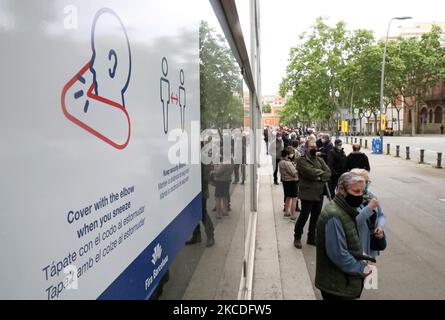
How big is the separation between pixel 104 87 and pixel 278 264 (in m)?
5.45

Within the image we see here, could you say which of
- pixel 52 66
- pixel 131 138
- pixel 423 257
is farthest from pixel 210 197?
pixel 423 257

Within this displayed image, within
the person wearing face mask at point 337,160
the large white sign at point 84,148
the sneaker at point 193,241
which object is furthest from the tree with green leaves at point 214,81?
the person wearing face mask at point 337,160

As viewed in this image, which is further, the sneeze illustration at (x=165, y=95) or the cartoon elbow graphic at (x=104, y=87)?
the sneeze illustration at (x=165, y=95)

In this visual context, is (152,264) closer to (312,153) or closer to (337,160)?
(312,153)

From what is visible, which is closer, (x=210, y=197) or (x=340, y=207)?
(x=210, y=197)

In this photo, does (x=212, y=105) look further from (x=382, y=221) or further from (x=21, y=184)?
(x=382, y=221)

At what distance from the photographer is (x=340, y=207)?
121 inches

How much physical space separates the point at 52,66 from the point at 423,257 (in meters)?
6.77

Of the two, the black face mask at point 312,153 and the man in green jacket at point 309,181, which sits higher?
the black face mask at point 312,153

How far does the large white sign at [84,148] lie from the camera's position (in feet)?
1.67

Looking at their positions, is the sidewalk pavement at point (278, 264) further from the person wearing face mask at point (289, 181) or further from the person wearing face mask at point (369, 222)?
the person wearing face mask at point (369, 222)

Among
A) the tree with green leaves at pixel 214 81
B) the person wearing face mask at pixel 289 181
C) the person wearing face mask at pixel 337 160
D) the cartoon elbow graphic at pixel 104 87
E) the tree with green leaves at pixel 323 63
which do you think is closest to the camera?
the cartoon elbow graphic at pixel 104 87

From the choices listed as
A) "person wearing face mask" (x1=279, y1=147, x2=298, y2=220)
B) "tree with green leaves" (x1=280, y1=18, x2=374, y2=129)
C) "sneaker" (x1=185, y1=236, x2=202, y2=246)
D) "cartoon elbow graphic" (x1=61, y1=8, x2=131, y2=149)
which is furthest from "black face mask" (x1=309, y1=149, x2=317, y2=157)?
"tree with green leaves" (x1=280, y1=18, x2=374, y2=129)

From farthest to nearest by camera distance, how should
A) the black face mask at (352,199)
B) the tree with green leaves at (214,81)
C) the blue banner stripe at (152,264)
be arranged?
the black face mask at (352,199) < the tree with green leaves at (214,81) < the blue banner stripe at (152,264)
